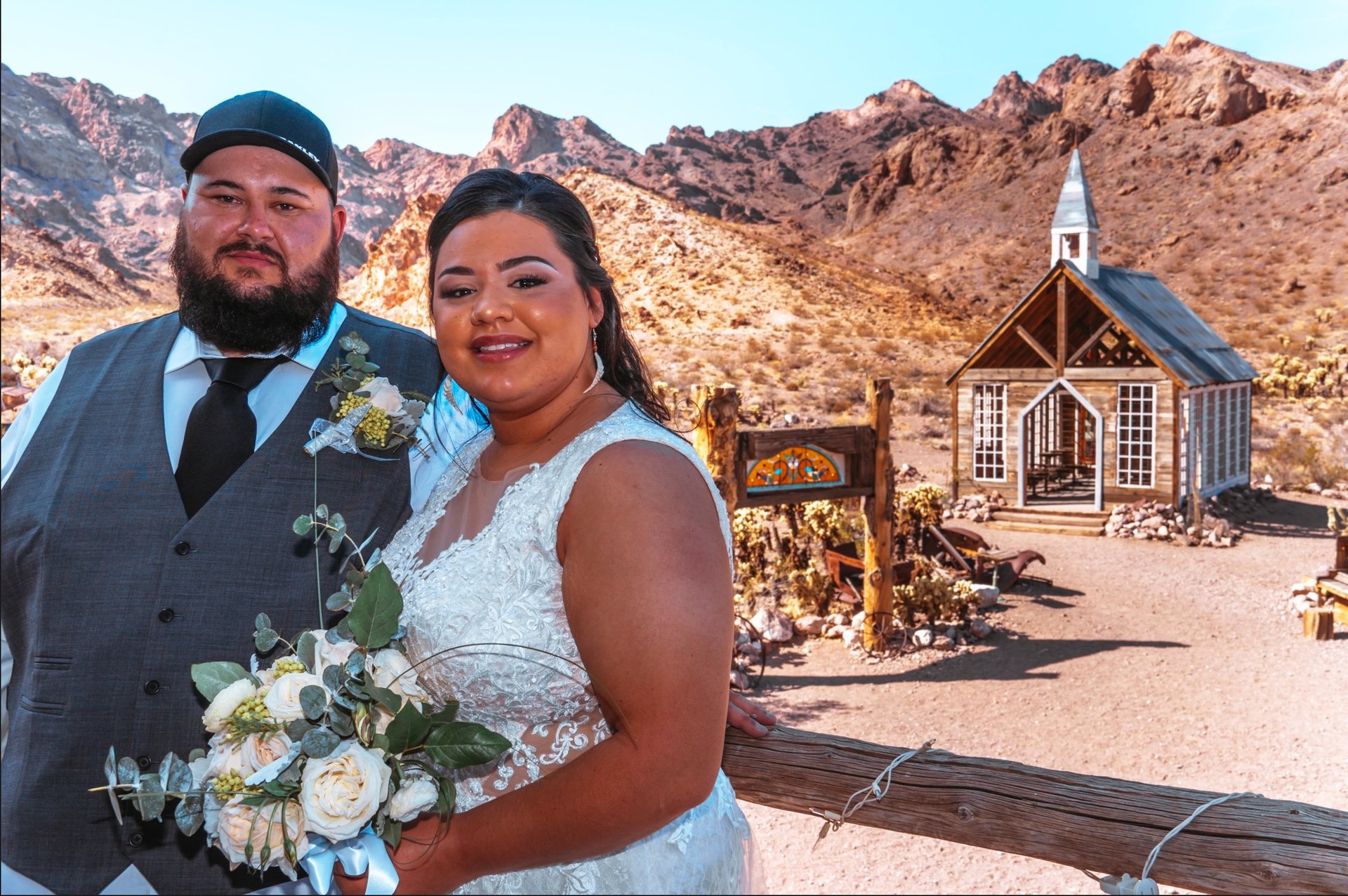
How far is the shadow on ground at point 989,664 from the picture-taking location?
6551 mm

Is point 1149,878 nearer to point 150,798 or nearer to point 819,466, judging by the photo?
point 150,798

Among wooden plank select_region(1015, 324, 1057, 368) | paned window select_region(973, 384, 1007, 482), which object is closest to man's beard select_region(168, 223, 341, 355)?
paned window select_region(973, 384, 1007, 482)

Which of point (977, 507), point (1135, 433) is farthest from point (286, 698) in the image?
point (1135, 433)

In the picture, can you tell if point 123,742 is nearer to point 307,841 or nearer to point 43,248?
point 307,841

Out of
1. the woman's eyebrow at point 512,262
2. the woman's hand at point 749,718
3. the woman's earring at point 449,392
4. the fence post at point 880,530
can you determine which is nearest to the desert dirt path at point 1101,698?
the fence post at point 880,530

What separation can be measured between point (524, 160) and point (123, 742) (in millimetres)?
27626

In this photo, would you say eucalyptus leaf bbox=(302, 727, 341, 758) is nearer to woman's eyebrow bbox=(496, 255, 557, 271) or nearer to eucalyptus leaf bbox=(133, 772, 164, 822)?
A: eucalyptus leaf bbox=(133, 772, 164, 822)

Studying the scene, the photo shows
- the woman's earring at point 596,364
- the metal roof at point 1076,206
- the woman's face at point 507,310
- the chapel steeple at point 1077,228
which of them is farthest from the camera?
the metal roof at point 1076,206

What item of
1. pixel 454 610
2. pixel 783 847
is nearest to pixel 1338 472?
pixel 783 847

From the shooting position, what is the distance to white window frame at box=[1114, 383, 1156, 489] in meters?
11.0

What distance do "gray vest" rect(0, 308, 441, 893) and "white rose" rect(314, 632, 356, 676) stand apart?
1.24 feet

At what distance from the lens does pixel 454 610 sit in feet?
3.95

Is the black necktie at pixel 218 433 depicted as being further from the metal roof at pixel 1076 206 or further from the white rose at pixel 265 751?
the metal roof at pixel 1076 206

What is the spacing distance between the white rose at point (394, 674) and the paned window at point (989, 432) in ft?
37.6
